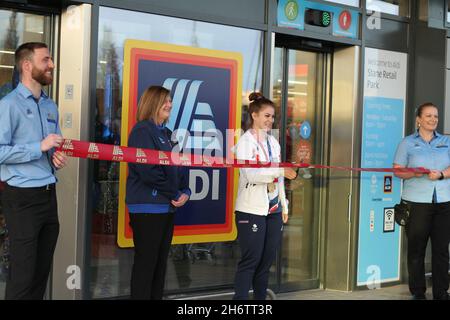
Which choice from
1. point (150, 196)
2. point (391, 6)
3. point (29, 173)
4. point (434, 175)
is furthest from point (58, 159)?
point (391, 6)

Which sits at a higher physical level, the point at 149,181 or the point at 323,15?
the point at 323,15

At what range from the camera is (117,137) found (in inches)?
233

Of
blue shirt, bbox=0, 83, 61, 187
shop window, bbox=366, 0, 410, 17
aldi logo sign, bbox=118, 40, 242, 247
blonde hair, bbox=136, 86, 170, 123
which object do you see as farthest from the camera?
shop window, bbox=366, 0, 410, 17

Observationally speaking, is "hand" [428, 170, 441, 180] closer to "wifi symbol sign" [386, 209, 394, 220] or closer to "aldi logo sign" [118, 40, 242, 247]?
"wifi symbol sign" [386, 209, 394, 220]

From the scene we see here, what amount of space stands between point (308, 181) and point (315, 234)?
0.58 m

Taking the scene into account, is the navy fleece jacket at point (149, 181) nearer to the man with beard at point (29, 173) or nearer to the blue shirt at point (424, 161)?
the man with beard at point (29, 173)

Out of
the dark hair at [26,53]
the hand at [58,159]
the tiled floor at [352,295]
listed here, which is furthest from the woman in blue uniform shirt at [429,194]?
the dark hair at [26,53]

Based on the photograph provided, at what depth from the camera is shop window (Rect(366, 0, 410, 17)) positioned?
25.7 ft

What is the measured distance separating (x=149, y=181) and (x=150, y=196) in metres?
0.12

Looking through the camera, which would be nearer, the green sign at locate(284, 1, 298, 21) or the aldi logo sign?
the aldi logo sign

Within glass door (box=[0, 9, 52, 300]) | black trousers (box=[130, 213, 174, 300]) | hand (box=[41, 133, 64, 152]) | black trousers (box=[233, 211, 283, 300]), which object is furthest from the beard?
black trousers (box=[233, 211, 283, 300])

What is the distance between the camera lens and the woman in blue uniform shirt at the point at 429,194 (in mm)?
6781

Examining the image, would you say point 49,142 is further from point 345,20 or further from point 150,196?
point 345,20

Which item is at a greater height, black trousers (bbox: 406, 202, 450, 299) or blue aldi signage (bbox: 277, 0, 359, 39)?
blue aldi signage (bbox: 277, 0, 359, 39)
